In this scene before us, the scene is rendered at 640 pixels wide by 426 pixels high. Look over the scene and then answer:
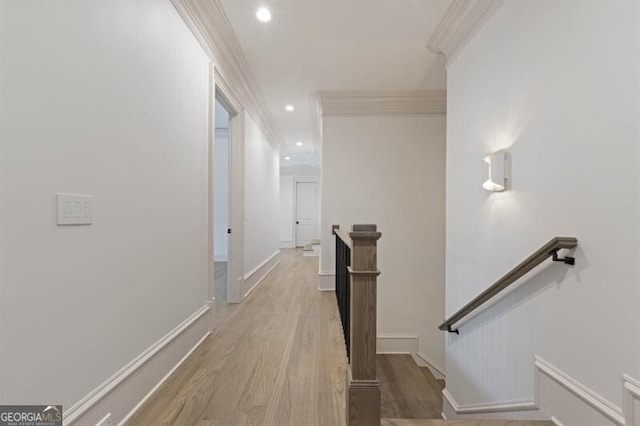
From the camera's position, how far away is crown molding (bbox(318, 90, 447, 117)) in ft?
14.6

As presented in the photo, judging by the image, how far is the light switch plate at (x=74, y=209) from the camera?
115 centimetres

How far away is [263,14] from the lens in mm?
2641

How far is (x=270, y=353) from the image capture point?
242cm

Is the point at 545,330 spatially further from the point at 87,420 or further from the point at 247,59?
the point at 247,59

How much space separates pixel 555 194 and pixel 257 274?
413cm

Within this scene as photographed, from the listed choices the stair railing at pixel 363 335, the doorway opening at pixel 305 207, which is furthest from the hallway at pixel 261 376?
the doorway opening at pixel 305 207

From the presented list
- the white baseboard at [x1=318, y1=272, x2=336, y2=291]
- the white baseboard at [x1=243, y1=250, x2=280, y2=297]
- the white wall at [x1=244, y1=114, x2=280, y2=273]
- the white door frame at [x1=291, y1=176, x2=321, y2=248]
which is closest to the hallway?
the white baseboard at [x1=243, y1=250, x2=280, y2=297]

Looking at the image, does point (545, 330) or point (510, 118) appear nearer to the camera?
point (545, 330)

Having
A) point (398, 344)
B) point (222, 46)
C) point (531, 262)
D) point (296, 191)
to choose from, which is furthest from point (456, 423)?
point (296, 191)

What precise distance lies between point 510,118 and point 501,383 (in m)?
1.82

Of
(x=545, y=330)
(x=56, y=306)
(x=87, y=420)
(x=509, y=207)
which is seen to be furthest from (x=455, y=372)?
(x=56, y=306)

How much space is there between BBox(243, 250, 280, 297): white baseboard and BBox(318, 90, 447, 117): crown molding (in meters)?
2.67

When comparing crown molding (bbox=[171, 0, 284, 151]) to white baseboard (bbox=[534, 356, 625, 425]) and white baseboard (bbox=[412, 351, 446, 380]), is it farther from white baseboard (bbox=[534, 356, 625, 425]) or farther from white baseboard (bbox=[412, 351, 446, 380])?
white baseboard (bbox=[412, 351, 446, 380])

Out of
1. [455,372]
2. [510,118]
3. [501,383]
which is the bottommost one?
[455,372]
